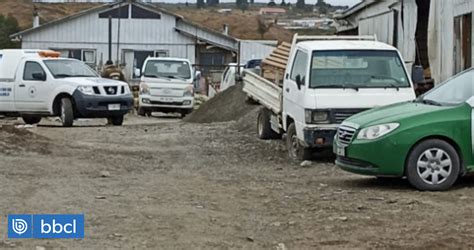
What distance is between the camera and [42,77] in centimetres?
2223

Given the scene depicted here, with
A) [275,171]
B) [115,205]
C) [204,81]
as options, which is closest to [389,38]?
[275,171]

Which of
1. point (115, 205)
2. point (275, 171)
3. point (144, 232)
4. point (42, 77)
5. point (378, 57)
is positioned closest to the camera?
point (144, 232)

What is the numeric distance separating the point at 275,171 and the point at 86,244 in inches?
231

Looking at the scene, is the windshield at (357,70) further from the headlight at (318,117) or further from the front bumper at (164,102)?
the front bumper at (164,102)

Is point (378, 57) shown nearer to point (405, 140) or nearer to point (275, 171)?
point (275, 171)

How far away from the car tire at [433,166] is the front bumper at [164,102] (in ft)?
64.4

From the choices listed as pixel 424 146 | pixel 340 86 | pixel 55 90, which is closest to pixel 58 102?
pixel 55 90

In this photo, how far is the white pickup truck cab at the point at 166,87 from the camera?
2992cm

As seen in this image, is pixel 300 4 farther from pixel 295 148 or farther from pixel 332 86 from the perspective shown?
pixel 332 86

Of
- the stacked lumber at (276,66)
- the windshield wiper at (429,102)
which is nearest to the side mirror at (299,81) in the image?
the windshield wiper at (429,102)

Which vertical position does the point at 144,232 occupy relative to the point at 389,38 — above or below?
below

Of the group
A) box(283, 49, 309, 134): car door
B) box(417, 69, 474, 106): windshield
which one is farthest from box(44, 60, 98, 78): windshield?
box(417, 69, 474, 106): windshield

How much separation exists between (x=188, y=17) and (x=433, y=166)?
7135 centimetres

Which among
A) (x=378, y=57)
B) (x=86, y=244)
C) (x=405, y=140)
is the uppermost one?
(x=378, y=57)
